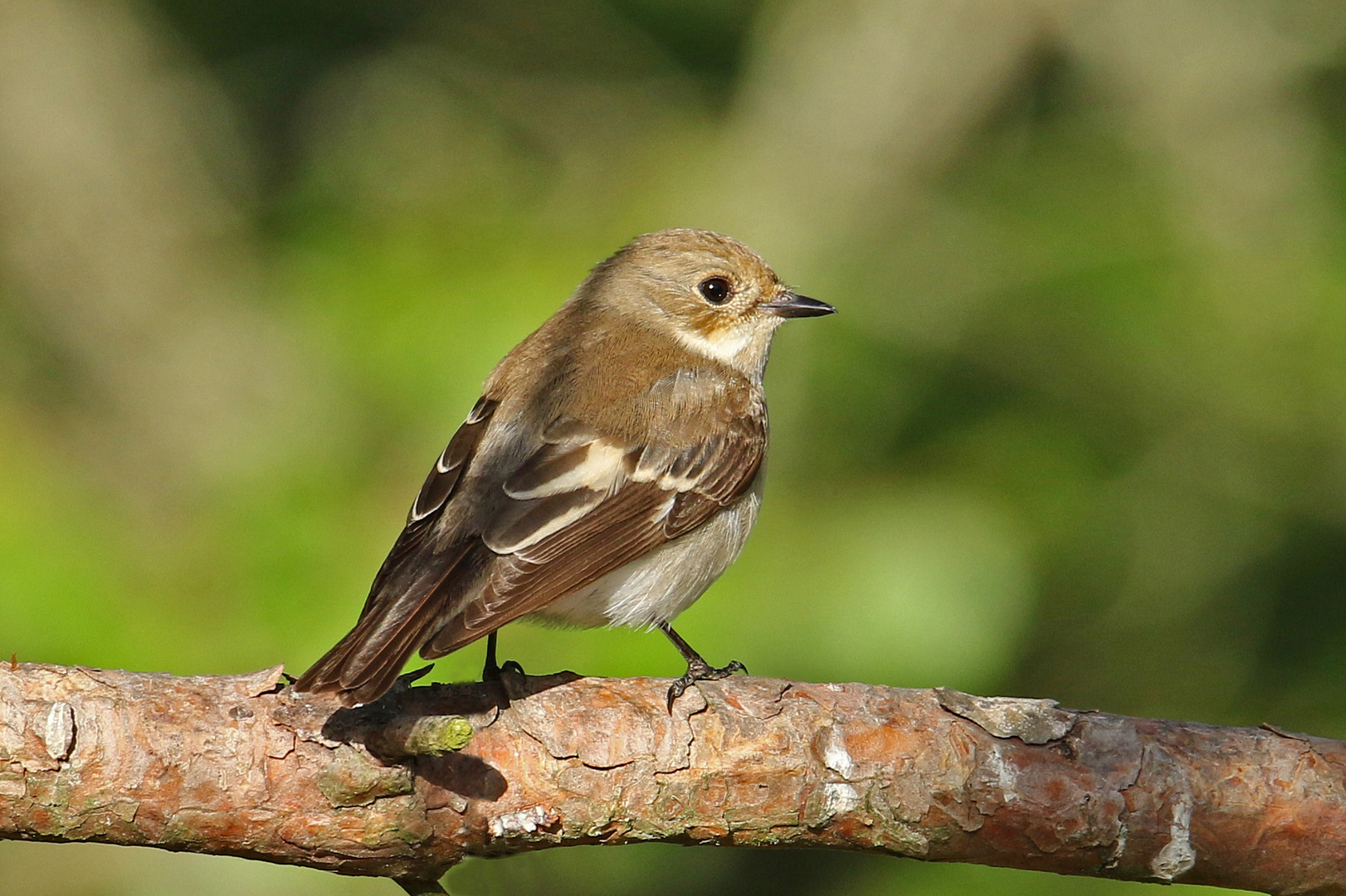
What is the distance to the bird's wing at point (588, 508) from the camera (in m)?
3.82

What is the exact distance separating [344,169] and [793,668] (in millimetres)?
2906

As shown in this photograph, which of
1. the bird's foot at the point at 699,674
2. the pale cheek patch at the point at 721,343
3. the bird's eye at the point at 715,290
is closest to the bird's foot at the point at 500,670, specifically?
the bird's foot at the point at 699,674

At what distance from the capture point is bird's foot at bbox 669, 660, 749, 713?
11.5ft

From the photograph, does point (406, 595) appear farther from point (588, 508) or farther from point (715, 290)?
point (715, 290)

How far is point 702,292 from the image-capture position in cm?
534

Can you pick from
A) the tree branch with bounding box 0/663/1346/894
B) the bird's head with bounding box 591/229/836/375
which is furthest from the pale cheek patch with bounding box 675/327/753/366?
the tree branch with bounding box 0/663/1346/894

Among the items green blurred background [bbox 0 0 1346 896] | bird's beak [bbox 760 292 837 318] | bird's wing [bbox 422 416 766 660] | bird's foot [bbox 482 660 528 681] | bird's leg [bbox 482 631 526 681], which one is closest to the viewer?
bird's foot [bbox 482 660 528 681]

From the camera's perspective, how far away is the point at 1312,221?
19.2 feet

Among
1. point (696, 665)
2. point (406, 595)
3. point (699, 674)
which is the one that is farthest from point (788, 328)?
point (406, 595)

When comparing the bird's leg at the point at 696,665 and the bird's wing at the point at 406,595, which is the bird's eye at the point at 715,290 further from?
the bird's leg at the point at 696,665

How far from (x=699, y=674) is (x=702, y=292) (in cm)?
191

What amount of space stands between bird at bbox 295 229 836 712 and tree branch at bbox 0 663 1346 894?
168mm

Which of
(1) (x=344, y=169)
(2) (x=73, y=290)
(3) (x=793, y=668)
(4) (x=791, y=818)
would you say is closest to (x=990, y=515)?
(3) (x=793, y=668)

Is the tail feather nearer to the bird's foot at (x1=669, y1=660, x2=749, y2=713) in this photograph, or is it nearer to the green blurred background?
the green blurred background
